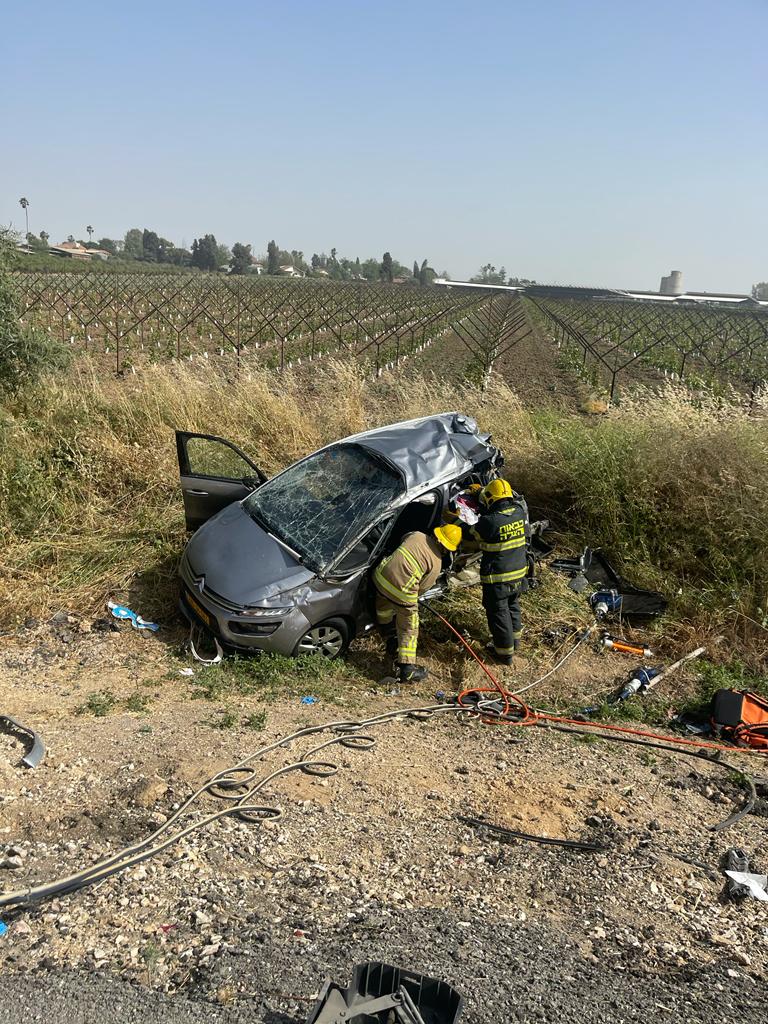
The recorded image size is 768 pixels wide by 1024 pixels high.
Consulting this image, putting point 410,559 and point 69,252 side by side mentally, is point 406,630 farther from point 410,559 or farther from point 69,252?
point 69,252

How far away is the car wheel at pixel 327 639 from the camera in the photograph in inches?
213

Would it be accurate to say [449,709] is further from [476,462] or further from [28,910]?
[28,910]

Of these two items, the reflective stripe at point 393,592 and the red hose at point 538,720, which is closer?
the red hose at point 538,720

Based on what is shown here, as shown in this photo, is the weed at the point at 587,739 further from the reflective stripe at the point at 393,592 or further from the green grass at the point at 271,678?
the green grass at the point at 271,678

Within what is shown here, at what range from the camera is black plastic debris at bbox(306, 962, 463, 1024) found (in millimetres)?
2346

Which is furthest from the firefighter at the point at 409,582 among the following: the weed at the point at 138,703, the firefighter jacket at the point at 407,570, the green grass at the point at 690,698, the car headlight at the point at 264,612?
the weed at the point at 138,703

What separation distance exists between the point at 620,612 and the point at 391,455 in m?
2.49

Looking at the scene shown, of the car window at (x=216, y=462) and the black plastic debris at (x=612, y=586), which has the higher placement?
the car window at (x=216, y=462)

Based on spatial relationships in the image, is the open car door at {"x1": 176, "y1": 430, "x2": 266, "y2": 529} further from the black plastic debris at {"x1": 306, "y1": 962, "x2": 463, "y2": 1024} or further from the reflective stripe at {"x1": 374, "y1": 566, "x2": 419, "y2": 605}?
the black plastic debris at {"x1": 306, "y1": 962, "x2": 463, "y2": 1024}

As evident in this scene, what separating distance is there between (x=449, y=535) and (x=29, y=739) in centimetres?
316

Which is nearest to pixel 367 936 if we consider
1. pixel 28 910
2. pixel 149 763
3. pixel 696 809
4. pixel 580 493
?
pixel 28 910

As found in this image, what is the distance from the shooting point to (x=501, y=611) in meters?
5.67

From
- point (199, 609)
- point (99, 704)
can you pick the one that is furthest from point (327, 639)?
point (99, 704)

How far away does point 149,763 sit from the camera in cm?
412
